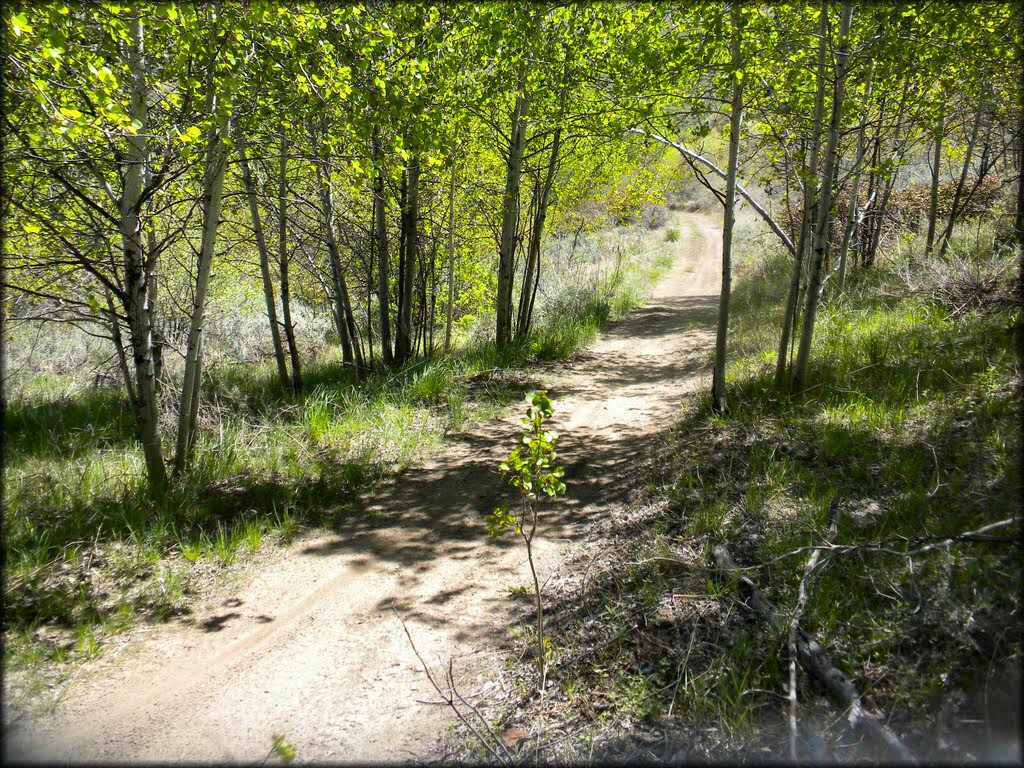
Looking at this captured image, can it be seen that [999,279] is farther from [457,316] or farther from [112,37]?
[457,316]

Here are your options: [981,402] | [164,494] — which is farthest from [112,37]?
[981,402]

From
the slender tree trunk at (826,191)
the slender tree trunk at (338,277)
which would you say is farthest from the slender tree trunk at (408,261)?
the slender tree trunk at (826,191)

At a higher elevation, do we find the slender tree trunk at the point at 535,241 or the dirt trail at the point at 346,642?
the slender tree trunk at the point at 535,241

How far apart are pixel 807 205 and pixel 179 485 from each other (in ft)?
23.6

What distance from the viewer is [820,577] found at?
3492mm

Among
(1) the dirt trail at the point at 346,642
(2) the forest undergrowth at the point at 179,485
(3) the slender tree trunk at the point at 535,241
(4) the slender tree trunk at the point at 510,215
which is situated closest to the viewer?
(1) the dirt trail at the point at 346,642

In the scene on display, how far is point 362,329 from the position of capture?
565 inches

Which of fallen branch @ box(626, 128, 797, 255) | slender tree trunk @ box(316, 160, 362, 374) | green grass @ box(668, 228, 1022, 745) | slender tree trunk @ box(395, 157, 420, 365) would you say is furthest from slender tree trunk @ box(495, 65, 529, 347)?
green grass @ box(668, 228, 1022, 745)

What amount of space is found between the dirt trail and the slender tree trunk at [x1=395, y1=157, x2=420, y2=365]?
3663 mm

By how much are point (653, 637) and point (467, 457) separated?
12.4ft

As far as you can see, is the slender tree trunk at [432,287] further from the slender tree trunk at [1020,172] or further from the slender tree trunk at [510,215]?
the slender tree trunk at [1020,172]

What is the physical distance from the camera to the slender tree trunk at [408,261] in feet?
30.4

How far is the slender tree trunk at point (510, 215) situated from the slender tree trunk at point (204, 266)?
5.57 meters

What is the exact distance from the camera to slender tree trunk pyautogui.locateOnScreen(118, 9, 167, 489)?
177 inches
